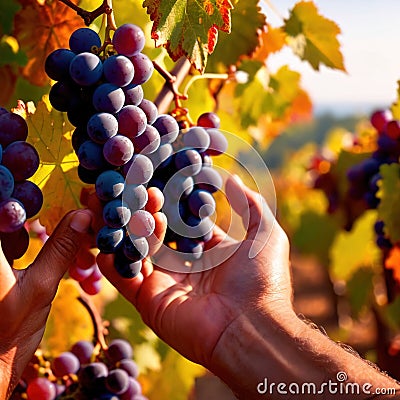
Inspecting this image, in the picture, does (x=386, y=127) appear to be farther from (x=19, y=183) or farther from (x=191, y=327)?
(x=19, y=183)

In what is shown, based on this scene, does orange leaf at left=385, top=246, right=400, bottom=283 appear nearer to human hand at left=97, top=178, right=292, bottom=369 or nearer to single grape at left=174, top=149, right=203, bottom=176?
human hand at left=97, top=178, right=292, bottom=369

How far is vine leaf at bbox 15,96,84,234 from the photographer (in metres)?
1.05

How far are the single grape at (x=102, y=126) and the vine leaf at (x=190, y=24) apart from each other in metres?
0.14

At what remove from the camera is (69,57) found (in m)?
0.94

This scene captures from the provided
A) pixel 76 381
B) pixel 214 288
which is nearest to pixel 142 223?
pixel 214 288

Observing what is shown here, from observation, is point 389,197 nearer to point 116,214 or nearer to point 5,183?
point 116,214

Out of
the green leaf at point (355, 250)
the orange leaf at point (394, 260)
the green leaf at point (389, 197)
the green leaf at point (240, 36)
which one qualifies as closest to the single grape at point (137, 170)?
the green leaf at point (240, 36)

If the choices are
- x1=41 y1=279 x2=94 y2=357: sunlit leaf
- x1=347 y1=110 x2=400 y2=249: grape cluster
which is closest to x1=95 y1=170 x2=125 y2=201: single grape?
x1=41 y1=279 x2=94 y2=357: sunlit leaf

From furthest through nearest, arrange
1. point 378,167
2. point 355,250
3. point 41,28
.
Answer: point 355,250 → point 378,167 → point 41,28

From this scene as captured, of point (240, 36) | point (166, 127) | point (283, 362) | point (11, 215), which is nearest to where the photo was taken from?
point (11, 215)

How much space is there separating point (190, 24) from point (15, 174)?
13.0 inches

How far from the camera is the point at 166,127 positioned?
1037 millimetres

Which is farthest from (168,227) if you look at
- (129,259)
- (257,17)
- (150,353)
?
(150,353)

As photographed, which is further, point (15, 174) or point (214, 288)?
point (214, 288)
